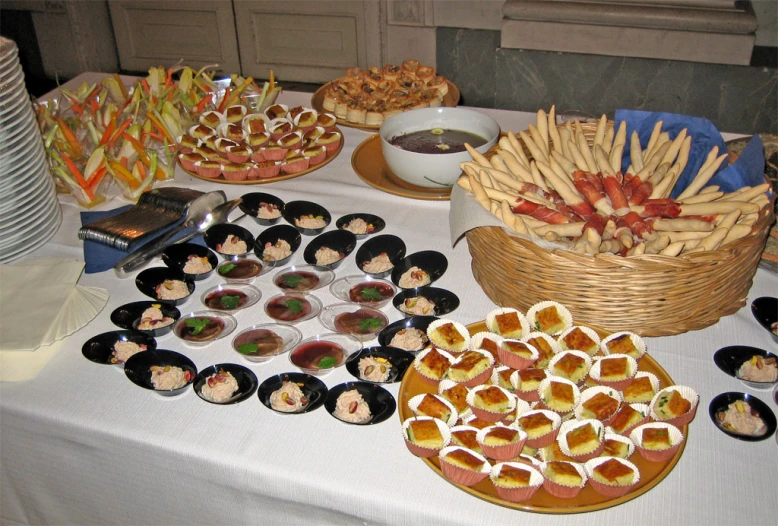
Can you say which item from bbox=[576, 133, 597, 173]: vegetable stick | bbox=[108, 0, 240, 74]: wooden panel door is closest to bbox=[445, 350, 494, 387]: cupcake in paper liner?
bbox=[576, 133, 597, 173]: vegetable stick

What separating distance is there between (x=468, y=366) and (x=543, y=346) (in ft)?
0.52

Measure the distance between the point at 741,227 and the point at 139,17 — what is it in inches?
226

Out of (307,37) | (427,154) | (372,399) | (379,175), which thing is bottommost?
(307,37)

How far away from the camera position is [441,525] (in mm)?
1047

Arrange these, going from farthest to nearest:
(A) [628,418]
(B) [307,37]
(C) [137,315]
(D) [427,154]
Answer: (B) [307,37], (D) [427,154], (C) [137,315], (A) [628,418]

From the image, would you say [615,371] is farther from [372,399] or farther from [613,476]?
[372,399]

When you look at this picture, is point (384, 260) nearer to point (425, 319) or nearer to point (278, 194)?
point (425, 319)

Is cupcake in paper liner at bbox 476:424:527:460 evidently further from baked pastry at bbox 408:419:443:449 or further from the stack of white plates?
the stack of white plates

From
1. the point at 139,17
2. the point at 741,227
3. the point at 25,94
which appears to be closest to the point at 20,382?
the point at 25,94

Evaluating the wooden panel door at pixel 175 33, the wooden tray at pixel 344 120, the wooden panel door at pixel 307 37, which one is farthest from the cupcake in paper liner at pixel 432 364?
the wooden panel door at pixel 175 33

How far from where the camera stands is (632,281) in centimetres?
124

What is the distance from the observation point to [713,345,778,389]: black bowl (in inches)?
51.0

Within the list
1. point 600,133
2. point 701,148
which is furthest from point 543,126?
point 701,148

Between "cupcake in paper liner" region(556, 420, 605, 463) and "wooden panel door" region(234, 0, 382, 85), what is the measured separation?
4.50 metres
